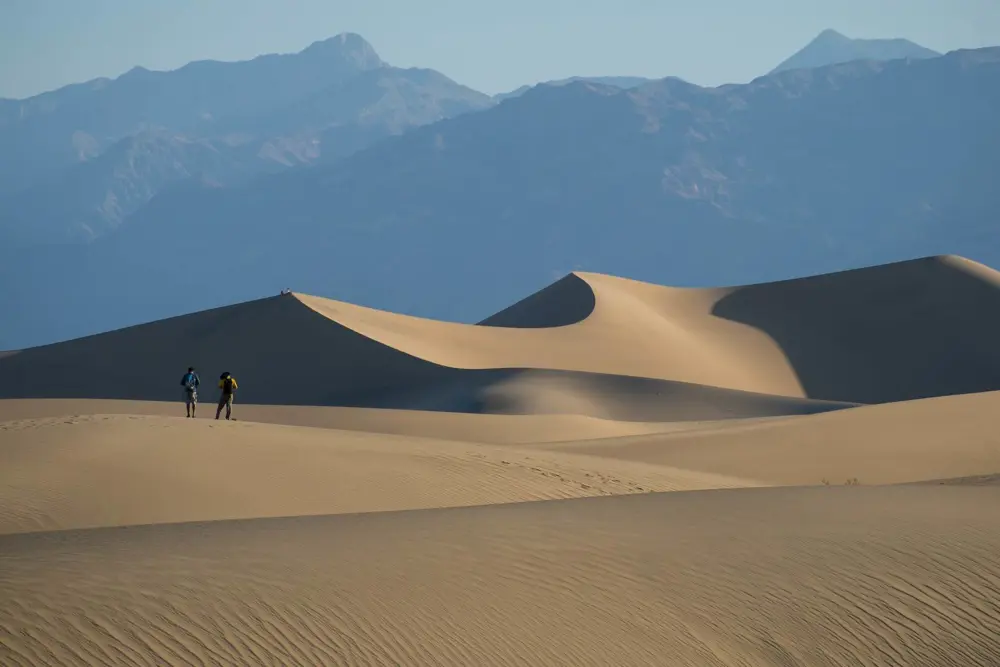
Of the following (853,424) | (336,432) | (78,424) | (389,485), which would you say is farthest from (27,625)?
(853,424)

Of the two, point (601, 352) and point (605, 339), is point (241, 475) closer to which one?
point (601, 352)

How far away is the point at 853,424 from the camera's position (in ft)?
72.2

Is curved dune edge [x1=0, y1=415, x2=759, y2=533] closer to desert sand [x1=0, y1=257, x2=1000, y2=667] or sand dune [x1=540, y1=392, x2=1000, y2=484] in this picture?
desert sand [x1=0, y1=257, x2=1000, y2=667]

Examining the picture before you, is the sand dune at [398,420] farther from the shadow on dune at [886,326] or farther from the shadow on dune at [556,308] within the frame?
the shadow on dune at [886,326]

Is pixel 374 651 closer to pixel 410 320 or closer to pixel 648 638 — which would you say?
pixel 648 638

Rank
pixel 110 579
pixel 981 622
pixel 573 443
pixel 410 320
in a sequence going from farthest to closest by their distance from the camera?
pixel 410 320 < pixel 573 443 < pixel 981 622 < pixel 110 579

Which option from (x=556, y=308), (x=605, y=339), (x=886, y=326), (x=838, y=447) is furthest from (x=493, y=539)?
(x=886, y=326)

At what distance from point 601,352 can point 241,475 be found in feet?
94.4

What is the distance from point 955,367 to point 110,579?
144ft

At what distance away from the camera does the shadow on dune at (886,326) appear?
45.9 m

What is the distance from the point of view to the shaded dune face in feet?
116

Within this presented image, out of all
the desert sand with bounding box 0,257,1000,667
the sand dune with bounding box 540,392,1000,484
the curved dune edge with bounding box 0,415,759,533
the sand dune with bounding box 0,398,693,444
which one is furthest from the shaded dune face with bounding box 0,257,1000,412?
the curved dune edge with bounding box 0,415,759,533

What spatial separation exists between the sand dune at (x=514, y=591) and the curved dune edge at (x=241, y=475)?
119 inches

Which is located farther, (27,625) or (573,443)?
(573,443)
